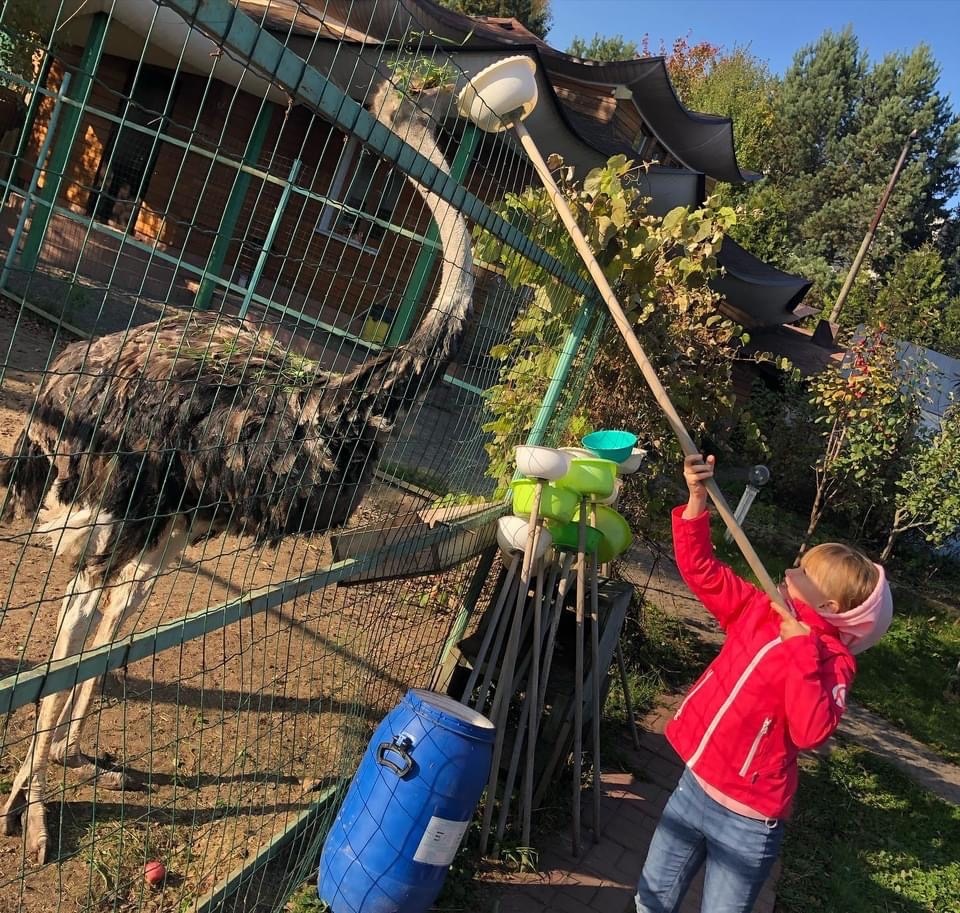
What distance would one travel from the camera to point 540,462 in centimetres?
341

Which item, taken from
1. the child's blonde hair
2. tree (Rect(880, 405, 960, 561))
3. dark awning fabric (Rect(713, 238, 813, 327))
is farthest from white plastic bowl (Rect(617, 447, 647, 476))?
dark awning fabric (Rect(713, 238, 813, 327))

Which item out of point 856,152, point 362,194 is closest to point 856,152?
point 856,152

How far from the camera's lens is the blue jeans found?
2662mm

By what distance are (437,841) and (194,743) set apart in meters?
1.36

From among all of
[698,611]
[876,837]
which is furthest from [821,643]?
[698,611]

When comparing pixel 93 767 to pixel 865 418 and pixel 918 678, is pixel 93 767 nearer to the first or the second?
pixel 918 678

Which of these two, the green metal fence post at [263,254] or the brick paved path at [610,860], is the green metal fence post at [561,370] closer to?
the green metal fence post at [263,254]

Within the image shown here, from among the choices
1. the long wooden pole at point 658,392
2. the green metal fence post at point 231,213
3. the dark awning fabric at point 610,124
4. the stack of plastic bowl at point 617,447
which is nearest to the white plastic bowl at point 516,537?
the stack of plastic bowl at point 617,447

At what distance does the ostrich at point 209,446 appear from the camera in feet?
8.80

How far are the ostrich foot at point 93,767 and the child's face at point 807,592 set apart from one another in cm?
237

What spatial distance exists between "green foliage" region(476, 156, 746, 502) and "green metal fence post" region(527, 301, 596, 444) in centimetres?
4

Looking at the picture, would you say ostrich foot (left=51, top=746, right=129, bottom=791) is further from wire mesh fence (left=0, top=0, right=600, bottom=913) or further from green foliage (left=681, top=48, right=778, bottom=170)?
green foliage (left=681, top=48, right=778, bottom=170)

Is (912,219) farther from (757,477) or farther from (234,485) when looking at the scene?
(234,485)

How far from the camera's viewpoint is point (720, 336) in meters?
5.45
